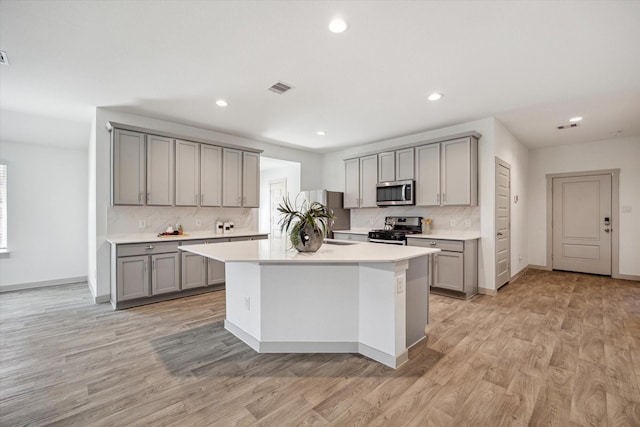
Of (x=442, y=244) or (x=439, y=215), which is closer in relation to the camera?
(x=442, y=244)

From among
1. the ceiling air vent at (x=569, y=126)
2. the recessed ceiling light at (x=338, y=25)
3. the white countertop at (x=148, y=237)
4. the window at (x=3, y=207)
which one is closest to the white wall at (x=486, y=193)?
the ceiling air vent at (x=569, y=126)

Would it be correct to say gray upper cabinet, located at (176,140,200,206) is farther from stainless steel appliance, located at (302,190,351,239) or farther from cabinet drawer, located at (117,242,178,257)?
stainless steel appliance, located at (302,190,351,239)

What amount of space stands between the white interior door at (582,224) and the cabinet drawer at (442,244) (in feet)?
11.9

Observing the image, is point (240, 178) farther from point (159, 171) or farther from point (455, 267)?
point (455, 267)

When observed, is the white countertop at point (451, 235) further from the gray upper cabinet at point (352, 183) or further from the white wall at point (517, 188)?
the gray upper cabinet at point (352, 183)

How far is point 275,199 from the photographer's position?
7723mm

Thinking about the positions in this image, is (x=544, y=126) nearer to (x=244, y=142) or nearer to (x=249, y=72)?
(x=249, y=72)

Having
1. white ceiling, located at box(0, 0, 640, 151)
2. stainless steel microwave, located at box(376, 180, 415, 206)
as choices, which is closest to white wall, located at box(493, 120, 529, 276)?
white ceiling, located at box(0, 0, 640, 151)

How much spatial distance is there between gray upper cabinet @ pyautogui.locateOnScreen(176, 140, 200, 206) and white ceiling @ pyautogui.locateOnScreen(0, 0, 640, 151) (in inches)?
17.0

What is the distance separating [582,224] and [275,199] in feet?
22.1

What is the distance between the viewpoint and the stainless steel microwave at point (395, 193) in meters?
5.01

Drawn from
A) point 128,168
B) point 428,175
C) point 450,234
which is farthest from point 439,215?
point 128,168

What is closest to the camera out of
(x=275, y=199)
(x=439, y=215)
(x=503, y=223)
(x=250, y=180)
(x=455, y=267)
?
(x=455, y=267)

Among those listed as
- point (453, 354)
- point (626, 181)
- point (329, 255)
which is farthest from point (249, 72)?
point (626, 181)
